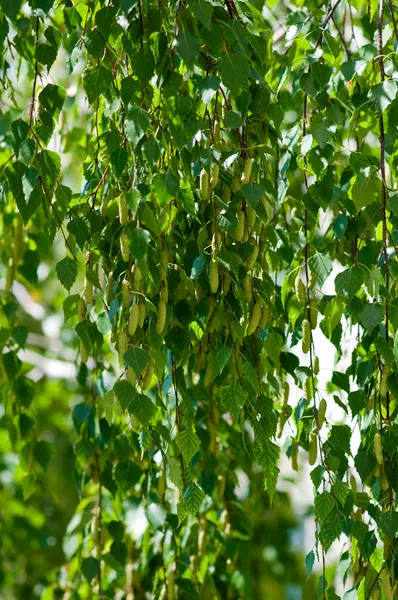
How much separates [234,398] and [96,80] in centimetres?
39

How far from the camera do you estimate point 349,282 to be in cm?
106

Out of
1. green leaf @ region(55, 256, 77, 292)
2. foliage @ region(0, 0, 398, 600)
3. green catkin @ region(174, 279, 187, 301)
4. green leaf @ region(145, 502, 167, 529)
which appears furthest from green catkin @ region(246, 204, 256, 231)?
green leaf @ region(145, 502, 167, 529)

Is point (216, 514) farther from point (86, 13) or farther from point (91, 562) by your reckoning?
point (86, 13)

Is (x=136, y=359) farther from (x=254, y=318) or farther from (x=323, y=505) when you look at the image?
(x=323, y=505)

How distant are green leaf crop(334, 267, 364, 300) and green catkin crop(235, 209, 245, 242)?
0.39 feet

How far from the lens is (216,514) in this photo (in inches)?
70.4

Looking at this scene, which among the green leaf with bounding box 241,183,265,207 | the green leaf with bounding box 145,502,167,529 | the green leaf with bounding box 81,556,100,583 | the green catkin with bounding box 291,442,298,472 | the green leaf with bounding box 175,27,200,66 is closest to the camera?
the green leaf with bounding box 175,27,200,66

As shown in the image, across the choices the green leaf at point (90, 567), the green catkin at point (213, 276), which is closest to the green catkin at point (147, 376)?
the green catkin at point (213, 276)

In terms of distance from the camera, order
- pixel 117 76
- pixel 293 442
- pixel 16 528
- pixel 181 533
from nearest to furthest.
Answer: pixel 117 76 < pixel 293 442 < pixel 181 533 < pixel 16 528

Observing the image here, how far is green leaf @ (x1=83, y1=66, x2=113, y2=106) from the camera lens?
41.3 inches

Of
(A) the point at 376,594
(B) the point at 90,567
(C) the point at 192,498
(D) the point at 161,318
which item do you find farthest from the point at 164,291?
(B) the point at 90,567

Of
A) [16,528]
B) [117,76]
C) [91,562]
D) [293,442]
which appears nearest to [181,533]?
[91,562]

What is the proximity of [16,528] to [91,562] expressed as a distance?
4.75 feet

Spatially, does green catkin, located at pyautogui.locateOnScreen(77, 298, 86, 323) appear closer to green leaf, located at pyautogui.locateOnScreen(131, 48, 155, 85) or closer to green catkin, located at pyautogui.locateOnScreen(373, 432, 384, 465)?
green leaf, located at pyautogui.locateOnScreen(131, 48, 155, 85)
